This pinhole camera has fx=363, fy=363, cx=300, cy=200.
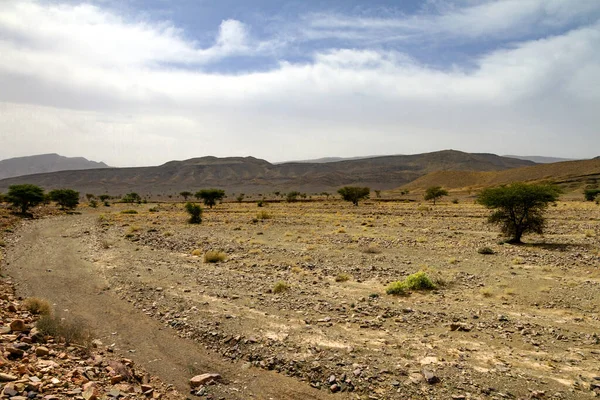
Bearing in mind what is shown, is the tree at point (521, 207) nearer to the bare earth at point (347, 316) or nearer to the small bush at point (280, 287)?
the bare earth at point (347, 316)

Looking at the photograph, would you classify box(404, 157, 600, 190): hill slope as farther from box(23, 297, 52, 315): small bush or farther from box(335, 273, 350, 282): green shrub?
box(23, 297, 52, 315): small bush

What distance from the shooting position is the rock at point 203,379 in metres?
7.43

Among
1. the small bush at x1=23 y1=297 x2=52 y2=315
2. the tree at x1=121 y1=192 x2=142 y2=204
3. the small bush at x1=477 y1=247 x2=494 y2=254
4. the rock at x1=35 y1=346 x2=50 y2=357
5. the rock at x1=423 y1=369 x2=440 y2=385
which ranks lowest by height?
the rock at x1=423 y1=369 x2=440 y2=385

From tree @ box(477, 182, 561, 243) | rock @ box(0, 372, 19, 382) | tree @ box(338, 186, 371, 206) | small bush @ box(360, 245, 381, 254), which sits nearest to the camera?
rock @ box(0, 372, 19, 382)

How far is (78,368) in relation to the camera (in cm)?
698

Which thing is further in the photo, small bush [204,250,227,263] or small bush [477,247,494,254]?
small bush [477,247,494,254]

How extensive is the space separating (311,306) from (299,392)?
13.7ft

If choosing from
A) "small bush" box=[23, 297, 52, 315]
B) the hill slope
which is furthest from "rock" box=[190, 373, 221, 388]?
the hill slope

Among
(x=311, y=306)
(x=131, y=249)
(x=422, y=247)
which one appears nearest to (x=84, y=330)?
(x=311, y=306)

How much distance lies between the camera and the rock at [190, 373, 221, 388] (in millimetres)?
7430

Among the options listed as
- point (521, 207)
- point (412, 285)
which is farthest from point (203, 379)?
point (521, 207)

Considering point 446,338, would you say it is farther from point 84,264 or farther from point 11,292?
point 84,264

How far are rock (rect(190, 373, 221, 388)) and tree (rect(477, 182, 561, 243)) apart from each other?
2087 centimetres

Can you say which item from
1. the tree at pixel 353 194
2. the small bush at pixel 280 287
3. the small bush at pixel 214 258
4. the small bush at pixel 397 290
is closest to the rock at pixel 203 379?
the small bush at pixel 280 287
